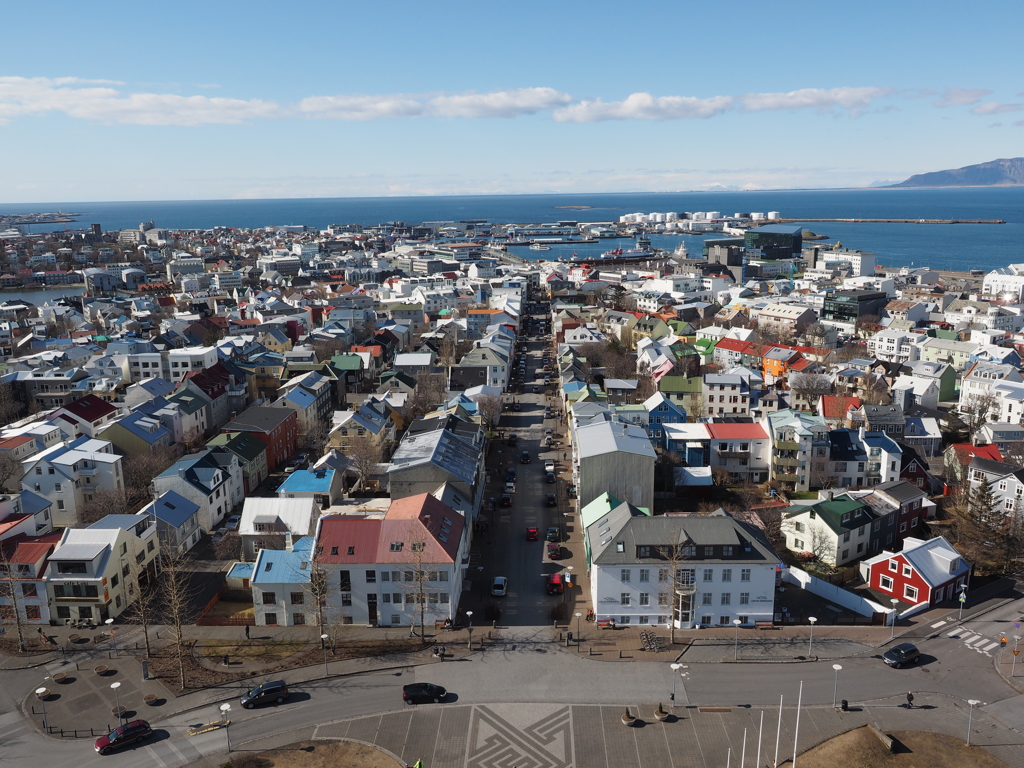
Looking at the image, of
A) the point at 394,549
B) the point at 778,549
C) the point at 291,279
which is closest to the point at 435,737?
the point at 394,549

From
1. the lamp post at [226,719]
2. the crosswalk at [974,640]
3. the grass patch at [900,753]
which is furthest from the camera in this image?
the crosswalk at [974,640]

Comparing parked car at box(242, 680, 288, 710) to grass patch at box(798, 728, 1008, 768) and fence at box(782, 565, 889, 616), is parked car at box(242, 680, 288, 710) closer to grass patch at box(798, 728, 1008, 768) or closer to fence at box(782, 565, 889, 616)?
grass patch at box(798, 728, 1008, 768)

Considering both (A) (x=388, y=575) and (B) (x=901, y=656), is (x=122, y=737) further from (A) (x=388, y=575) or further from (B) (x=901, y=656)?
(B) (x=901, y=656)

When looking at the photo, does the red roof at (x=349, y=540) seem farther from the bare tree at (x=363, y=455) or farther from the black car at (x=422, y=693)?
the bare tree at (x=363, y=455)

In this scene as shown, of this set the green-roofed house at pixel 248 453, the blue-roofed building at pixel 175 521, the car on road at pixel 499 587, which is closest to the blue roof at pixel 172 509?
the blue-roofed building at pixel 175 521

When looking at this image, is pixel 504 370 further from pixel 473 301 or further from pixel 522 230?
pixel 522 230
